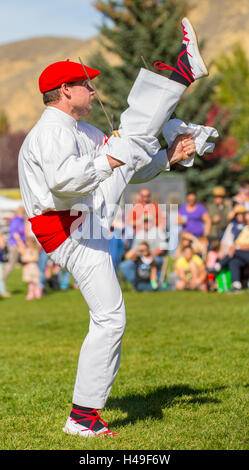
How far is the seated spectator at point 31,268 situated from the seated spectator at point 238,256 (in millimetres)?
4165

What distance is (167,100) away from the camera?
4.02 m

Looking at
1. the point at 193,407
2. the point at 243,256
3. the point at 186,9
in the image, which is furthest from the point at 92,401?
the point at 186,9

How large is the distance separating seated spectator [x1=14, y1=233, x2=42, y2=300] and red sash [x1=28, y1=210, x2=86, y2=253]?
10674mm

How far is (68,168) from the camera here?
398 cm

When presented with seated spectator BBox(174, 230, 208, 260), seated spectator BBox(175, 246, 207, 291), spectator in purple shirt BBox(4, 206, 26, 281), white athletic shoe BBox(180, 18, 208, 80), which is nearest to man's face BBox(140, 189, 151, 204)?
seated spectator BBox(174, 230, 208, 260)

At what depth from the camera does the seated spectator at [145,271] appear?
1508cm

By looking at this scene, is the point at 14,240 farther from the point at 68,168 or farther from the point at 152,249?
the point at 68,168

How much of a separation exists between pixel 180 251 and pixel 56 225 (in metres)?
11.0

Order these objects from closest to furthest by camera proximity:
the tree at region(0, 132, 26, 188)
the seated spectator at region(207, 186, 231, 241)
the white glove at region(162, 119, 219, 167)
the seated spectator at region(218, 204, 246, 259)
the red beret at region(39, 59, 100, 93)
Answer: the red beret at region(39, 59, 100, 93) → the white glove at region(162, 119, 219, 167) → the seated spectator at region(218, 204, 246, 259) → the seated spectator at region(207, 186, 231, 241) → the tree at region(0, 132, 26, 188)

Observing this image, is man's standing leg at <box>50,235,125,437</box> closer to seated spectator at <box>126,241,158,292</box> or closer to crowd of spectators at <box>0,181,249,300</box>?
crowd of spectators at <box>0,181,249,300</box>

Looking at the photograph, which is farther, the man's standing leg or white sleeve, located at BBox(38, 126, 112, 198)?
the man's standing leg

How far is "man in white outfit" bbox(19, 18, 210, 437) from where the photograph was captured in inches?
163

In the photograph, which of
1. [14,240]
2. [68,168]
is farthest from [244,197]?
[68,168]

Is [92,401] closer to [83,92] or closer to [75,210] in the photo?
[75,210]
